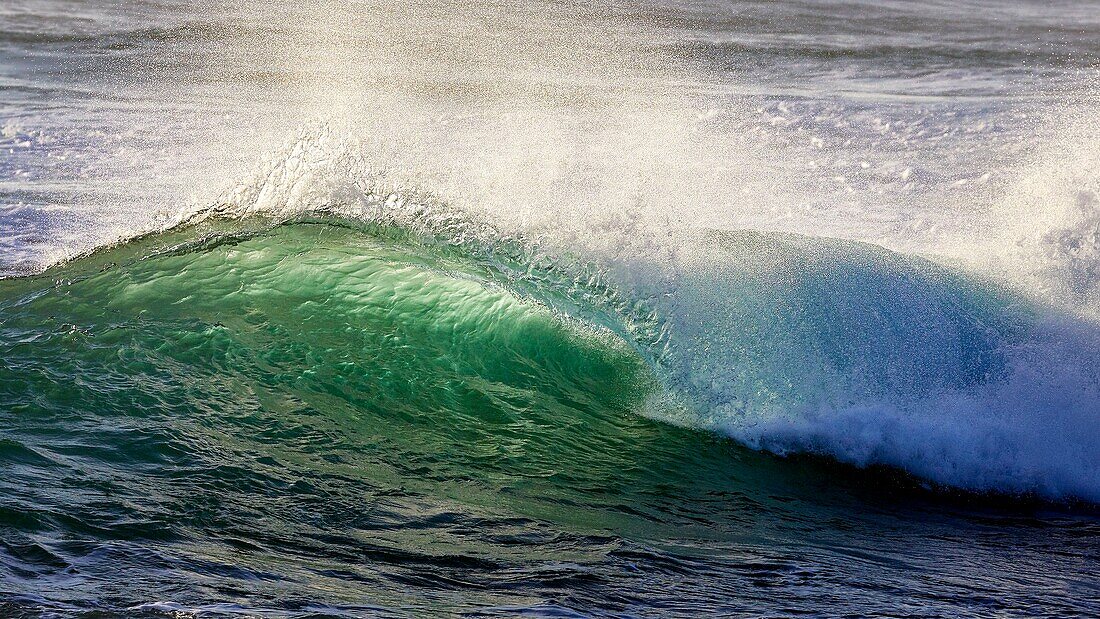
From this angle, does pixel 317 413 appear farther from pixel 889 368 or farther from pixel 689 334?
pixel 889 368

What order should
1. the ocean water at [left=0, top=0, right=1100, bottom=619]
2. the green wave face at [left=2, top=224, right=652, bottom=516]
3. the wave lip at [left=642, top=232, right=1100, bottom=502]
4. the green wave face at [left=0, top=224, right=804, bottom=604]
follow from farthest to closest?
the wave lip at [left=642, top=232, right=1100, bottom=502] < the green wave face at [left=2, top=224, right=652, bottom=516] < the green wave face at [left=0, top=224, right=804, bottom=604] < the ocean water at [left=0, top=0, right=1100, bottom=619]

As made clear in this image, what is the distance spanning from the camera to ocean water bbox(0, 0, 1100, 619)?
4066 millimetres

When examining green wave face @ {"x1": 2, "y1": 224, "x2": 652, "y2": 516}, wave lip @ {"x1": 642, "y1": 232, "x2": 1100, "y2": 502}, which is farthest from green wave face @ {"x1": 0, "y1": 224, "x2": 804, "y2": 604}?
wave lip @ {"x1": 642, "y1": 232, "x2": 1100, "y2": 502}

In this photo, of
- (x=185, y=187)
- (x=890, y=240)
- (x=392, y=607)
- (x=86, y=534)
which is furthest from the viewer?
(x=185, y=187)

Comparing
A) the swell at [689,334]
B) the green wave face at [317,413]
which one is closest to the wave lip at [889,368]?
the swell at [689,334]

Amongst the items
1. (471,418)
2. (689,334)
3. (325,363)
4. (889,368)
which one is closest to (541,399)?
(471,418)

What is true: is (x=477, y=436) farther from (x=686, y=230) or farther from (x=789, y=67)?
(x=789, y=67)

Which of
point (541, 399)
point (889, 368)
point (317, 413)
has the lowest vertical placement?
point (317, 413)

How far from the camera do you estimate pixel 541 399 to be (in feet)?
20.1

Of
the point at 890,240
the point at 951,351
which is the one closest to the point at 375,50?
the point at 890,240

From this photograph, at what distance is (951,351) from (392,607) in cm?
363

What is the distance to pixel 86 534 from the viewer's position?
4.04 metres

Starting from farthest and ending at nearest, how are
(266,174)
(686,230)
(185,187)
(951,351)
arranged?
(185,187), (266,174), (686,230), (951,351)

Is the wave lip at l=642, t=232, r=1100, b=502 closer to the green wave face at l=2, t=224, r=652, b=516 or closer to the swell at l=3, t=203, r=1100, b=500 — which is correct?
the swell at l=3, t=203, r=1100, b=500
